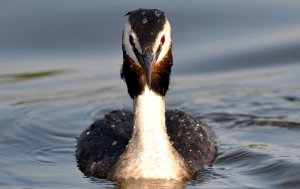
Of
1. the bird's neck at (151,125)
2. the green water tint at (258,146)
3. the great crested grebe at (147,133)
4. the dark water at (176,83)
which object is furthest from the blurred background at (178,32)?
the bird's neck at (151,125)

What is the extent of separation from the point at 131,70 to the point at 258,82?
17.8ft

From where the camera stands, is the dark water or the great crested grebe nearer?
the great crested grebe

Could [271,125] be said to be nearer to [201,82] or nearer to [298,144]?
[298,144]

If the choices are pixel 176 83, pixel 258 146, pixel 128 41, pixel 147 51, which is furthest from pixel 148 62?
pixel 176 83

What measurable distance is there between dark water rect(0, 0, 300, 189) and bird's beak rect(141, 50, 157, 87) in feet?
4.85

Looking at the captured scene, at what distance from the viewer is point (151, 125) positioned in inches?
529

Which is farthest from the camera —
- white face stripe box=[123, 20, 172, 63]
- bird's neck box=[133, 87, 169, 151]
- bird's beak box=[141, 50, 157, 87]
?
bird's neck box=[133, 87, 169, 151]

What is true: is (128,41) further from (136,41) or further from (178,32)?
(178,32)

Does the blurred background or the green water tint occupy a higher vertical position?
the blurred background

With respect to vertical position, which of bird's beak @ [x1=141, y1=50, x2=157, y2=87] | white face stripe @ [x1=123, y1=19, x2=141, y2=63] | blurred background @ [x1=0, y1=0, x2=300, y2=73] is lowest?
blurred background @ [x1=0, y1=0, x2=300, y2=73]

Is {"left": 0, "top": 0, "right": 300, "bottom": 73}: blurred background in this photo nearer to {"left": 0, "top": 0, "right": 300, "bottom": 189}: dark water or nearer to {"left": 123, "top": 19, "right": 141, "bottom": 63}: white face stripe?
{"left": 0, "top": 0, "right": 300, "bottom": 189}: dark water

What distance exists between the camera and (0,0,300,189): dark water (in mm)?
14250

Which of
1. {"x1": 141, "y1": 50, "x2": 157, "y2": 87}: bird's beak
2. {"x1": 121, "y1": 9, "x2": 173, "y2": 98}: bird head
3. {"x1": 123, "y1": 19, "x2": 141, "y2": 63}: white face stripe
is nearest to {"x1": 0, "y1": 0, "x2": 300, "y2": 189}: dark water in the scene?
{"x1": 121, "y1": 9, "x2": 173, "y2": 98}: bird head

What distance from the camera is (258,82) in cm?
1809
